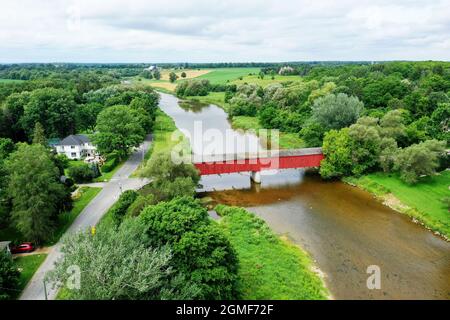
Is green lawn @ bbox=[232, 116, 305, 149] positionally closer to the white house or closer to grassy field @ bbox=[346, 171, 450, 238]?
grassy field @ bbox=[346, 171, 450, 238]

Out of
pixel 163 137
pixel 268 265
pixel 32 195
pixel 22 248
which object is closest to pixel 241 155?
pixel 268 265

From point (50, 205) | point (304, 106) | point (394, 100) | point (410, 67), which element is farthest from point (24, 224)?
point (410, 67)

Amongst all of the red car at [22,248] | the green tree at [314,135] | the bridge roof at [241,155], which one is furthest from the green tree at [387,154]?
the red car at [22,248]

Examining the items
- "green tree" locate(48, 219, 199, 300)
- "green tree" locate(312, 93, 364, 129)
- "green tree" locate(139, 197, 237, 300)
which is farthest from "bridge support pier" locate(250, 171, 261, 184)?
"green tree" locate(48, 219, 199, 300)

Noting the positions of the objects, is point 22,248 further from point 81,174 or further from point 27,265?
point 81,174

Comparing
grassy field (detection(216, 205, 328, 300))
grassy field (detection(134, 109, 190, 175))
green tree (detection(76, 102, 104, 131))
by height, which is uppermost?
green tree (detection(76, 102, 104, 131))
